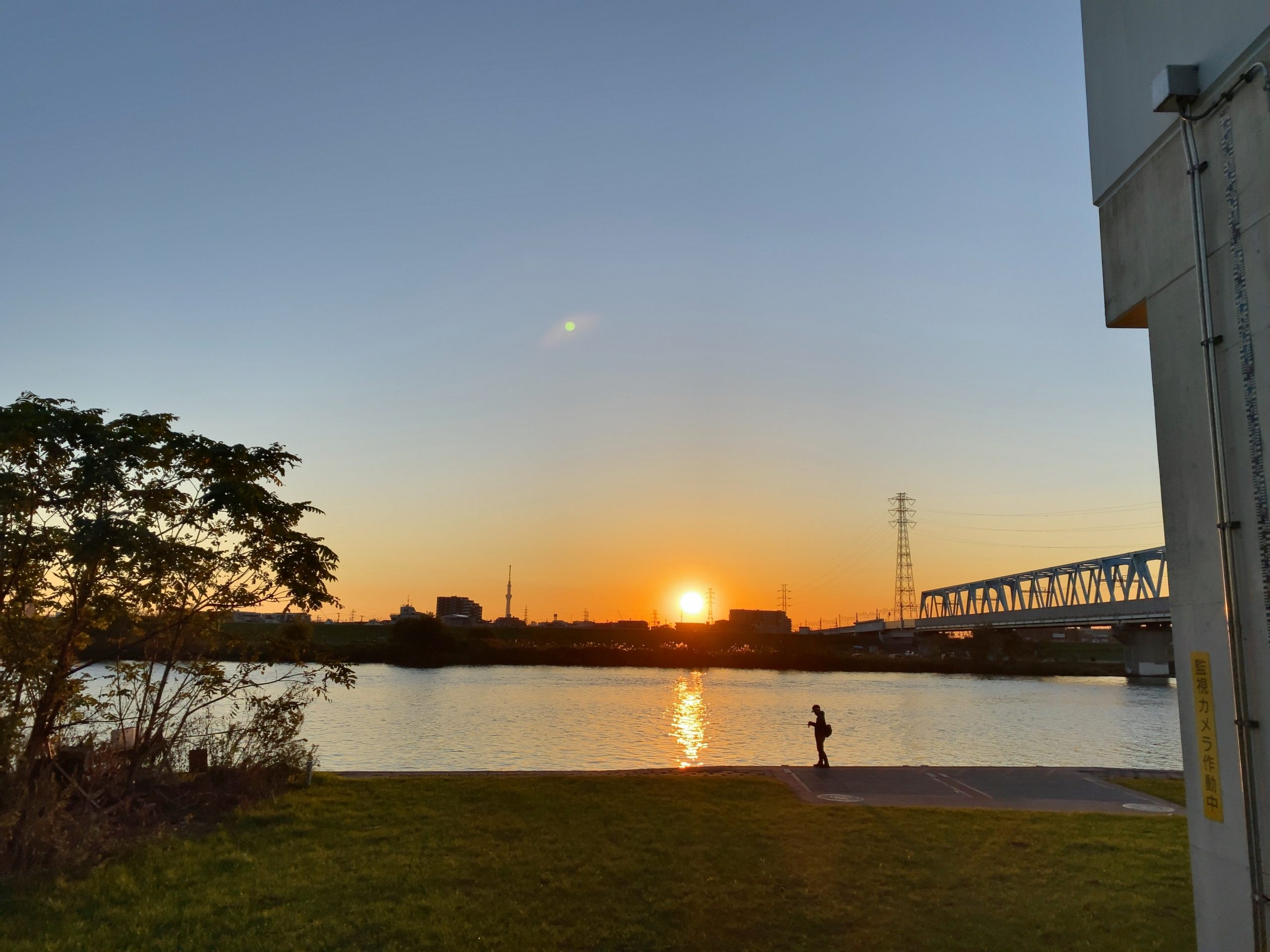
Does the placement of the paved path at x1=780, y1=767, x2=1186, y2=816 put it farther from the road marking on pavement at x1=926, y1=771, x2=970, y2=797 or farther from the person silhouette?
the person silhouette

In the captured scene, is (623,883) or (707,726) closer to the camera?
(623,883)

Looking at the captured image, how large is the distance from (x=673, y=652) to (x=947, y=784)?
380 ft

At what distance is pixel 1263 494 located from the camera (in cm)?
597

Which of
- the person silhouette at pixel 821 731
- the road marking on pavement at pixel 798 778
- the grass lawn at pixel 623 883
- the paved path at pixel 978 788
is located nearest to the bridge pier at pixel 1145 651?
the paved path at pixel 978 788

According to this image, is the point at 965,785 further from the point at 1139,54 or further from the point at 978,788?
the point at 1139,54

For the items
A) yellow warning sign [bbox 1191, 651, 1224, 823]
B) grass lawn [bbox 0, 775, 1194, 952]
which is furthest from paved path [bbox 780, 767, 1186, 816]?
yellow warning sign [bbox 1191, 651, 1224, 823]

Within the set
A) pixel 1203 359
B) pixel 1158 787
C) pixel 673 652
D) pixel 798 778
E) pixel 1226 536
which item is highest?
pixel 1203 359

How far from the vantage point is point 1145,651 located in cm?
9569

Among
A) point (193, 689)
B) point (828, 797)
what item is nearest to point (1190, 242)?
point (828, 797)

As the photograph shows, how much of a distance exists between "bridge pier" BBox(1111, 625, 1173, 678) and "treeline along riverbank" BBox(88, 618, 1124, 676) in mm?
15376

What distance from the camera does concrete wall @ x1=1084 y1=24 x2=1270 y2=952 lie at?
19.8 feet

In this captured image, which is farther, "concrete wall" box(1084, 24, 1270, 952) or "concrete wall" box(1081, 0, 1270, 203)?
"concrete wall" box(1081, 0, 1270, 203)

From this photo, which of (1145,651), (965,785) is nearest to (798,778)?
(965,785)

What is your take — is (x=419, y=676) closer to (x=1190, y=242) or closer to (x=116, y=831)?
(x=116, y=831)
